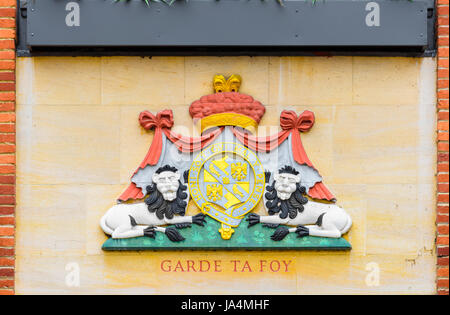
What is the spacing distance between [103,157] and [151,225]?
76cm

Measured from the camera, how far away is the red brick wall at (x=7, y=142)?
7762mm

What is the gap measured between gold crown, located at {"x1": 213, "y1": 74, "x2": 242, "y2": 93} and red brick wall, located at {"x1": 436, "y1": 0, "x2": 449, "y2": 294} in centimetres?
182

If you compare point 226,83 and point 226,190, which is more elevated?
point 226,83

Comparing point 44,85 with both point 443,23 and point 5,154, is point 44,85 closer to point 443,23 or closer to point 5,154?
point 5,154

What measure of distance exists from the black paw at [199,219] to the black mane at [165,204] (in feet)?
0.37

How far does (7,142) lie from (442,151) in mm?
3910

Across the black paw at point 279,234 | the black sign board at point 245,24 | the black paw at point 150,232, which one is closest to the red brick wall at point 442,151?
the black sign board at point 245,24

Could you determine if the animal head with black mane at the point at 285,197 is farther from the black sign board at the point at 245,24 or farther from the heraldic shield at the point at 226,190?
the black sign board at the point at 245,24

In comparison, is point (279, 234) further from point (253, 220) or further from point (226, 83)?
point (226, 83)

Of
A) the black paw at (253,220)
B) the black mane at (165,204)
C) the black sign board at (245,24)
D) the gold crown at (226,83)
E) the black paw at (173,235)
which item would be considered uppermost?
the black sign board at (245,24)

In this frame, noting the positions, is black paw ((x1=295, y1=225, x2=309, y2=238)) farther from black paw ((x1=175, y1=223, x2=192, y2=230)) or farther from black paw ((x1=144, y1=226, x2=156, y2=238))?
black paw ((x1=144, y1=226, x2=156, y2=238))

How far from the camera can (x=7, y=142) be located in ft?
25.7

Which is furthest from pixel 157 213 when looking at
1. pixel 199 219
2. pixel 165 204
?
pixel 199 219
